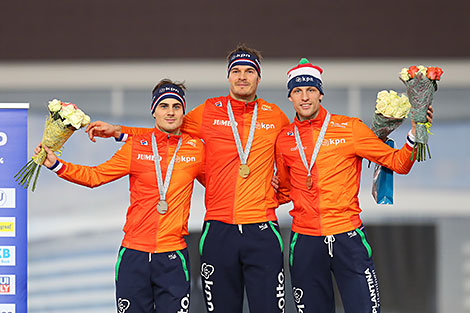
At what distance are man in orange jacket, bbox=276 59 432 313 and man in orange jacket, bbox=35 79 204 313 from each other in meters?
0.59

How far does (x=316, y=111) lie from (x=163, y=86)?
86 centimetres

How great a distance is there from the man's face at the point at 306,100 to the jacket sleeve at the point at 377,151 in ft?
0.81

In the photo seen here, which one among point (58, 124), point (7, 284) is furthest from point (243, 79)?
point (7, 284)

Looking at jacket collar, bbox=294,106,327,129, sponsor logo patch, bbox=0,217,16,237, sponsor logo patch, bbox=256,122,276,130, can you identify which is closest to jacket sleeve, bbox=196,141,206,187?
sponsor logo patch, bbox=256,122,276,130

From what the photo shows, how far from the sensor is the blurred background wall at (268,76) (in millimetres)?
5828

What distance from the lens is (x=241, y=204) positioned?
346 centimetres

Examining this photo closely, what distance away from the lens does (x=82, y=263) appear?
575cm

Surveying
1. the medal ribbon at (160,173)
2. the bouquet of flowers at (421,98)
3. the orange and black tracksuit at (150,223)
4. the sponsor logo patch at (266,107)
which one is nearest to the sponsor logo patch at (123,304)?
the orange and black tracksuit at (150,223)

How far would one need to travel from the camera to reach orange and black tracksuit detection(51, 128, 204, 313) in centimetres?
332

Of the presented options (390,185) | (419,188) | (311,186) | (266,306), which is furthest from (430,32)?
(266,306)

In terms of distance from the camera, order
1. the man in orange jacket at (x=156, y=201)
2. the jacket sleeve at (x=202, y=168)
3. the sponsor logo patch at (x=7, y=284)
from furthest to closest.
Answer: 1. the sponsor logo patch at (x=7, y=284)
2. the jacket sleeve at (x=202, y=168)
3. the man in orange jacket at (x=156, y=201)

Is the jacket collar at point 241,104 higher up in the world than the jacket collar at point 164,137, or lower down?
higher up

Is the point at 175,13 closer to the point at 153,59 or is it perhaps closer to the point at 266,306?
the point at 153,59

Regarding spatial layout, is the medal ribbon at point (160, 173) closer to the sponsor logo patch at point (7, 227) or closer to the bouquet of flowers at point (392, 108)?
the sponsor logo patch at point (7, 227)
